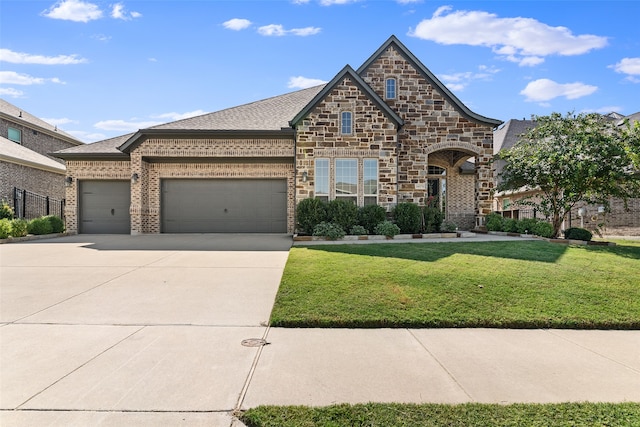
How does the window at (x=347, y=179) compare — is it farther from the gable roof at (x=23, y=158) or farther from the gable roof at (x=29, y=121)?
the gable roof at (x=29, y=121)

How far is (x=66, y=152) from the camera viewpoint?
15430 mm

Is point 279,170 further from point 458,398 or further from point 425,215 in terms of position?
point 458,398

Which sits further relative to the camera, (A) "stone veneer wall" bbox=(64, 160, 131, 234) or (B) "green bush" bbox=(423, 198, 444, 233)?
(A) "stone veneer wall" bbox=(64, 160, 131, 234)

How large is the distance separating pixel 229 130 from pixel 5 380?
40.4 ft

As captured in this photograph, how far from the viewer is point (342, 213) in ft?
42.2

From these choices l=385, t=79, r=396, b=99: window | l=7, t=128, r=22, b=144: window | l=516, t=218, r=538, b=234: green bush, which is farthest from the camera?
l=7, t=128, r=22, b=144: window

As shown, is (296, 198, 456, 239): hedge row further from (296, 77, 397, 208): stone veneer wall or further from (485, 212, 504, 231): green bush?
(485, 212, 504, 231): green bush

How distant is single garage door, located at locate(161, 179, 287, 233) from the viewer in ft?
51.5

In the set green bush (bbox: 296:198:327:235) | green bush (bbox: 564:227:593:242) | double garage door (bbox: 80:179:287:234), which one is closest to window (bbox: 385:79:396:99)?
double garage door (bbox: 80:179:287:234)

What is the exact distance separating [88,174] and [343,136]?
11536 millimetres

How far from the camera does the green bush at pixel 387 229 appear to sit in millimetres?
12625

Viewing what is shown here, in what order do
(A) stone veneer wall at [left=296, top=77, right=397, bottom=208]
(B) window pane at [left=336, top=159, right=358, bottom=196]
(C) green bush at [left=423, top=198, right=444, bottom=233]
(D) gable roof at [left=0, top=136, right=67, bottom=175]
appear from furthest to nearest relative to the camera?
(D) gable roof at [left=0, top=136, right=67, bottom=175], (B) window pane at [left=336, top=159, right=358, bottom=196], (C) green bush at [left=423, top=198, right=444, bottom=233], (A) stone veneer wall at [left=296, top=77, right=397, bottom=208]

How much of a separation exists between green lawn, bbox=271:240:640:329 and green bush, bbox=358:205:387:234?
166 inches

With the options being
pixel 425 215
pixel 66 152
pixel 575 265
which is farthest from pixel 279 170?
pixel 575 265
